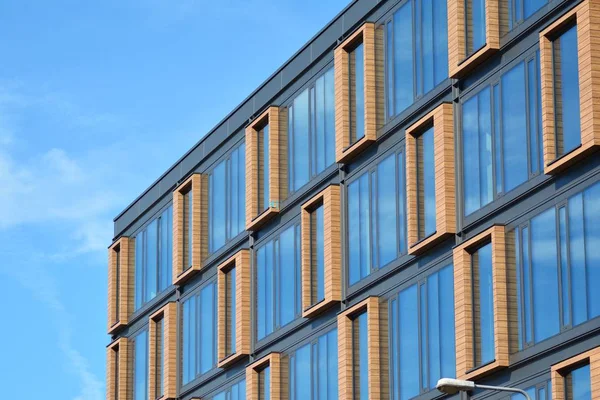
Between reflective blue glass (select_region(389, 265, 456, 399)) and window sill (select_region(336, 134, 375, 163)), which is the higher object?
window sill (select_region(336, 134, 375, 163))

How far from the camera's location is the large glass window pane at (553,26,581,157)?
40.1 meters

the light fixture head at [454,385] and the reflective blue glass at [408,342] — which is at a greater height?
the reflective blue glass at [408,342]

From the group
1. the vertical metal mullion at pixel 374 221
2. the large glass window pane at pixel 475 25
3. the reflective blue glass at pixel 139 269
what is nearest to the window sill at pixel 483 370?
the vertical metal mullion at pixel 374 221

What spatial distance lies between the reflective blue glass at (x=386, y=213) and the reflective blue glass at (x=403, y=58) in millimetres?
1884

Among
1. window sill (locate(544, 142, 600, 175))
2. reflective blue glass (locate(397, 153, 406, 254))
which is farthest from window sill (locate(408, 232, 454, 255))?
window sill (locate(544, 142, 600, 175))

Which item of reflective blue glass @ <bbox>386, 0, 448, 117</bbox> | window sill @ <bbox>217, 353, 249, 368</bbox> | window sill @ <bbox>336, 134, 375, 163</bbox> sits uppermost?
reflective blue glass @ <bbox>386, 0, 448, 117</bbox>

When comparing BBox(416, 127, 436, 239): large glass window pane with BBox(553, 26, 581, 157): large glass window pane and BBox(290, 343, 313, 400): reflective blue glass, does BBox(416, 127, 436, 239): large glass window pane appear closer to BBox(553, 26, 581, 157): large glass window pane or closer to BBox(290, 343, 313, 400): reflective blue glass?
BBox(553, 26, 581, 157): large glass window pane

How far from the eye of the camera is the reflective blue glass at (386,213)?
160ft

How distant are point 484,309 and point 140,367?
29899 mm

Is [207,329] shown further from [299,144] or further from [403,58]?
[403,58]

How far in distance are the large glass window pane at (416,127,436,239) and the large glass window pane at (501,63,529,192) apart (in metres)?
4.06

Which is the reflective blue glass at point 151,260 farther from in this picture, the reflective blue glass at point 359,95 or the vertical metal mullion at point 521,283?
the vertical metal mullion at point 521,283

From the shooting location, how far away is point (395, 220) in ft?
160

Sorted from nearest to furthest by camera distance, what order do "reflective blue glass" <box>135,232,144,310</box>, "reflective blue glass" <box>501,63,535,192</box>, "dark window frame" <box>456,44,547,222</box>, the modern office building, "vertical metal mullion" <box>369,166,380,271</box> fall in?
the modern office building < "dark window frame" <box>456,44,547,222</box> < "reflective blue glass" <box>501,63,535,192</box> < "vertical metal mullion" <box>369,166,380,271</box> < "reflective blue glass" <box>135,232,144,310</box>
